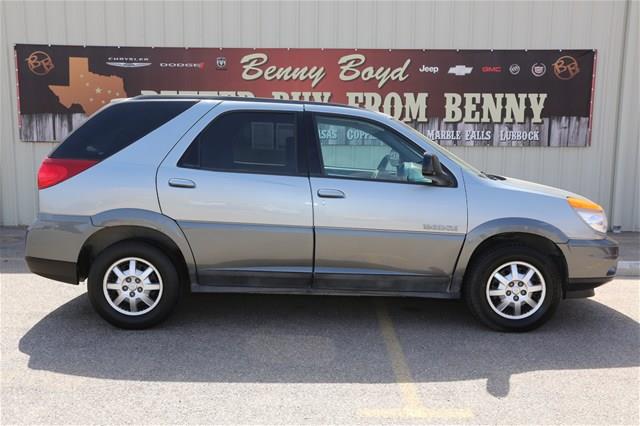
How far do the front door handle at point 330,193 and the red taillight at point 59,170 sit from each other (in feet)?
6.16

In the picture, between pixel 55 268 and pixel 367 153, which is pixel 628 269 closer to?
pixel 367 153

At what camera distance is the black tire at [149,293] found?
461cm

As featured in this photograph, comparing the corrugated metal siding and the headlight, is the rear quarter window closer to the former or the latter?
the headlight

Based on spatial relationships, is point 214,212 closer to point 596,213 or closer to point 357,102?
point 596,213

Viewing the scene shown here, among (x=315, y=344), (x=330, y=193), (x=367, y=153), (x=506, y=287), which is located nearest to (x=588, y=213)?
(x=506, y=287)

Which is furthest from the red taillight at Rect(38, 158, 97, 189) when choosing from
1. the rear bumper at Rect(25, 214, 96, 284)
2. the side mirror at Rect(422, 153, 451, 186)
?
the side mirror at Rect(422, 153, 451, 186)

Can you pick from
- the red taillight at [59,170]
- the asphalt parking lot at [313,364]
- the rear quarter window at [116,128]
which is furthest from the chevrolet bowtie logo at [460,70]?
the red taillight at [59,170]

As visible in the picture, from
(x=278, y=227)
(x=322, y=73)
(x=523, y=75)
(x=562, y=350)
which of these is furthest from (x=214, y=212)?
(x=523, y=75)

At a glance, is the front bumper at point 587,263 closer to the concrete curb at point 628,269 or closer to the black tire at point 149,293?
the concrete curb at point 628,269

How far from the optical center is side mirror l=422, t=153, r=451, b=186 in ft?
14.7

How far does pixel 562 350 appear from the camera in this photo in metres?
4.48

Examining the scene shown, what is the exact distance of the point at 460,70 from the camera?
29.0 ft

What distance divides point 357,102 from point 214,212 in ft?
16.1

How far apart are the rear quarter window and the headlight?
→ 11.0 feet
